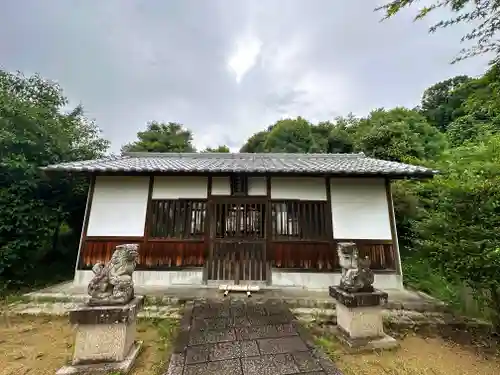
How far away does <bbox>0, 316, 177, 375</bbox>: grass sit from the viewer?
304cm

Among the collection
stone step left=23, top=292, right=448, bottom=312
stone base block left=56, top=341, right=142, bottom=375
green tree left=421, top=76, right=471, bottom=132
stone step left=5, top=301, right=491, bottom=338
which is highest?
green tree left=421, top=76, right=471, bottom=132

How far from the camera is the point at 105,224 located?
241 inches

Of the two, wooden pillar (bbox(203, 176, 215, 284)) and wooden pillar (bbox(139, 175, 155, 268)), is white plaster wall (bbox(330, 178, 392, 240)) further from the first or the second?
wooden pillar (bbox(139, 175, 155, 268))

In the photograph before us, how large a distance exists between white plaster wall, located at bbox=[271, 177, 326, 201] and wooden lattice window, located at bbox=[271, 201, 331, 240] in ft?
0.55

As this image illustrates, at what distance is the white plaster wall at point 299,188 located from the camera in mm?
6367

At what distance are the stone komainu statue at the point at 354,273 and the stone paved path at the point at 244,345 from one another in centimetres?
100

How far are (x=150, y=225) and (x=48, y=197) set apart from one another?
11.3ft

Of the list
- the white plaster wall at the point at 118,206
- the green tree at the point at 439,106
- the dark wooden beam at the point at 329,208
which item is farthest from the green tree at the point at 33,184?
the green tree at the point at 439,106

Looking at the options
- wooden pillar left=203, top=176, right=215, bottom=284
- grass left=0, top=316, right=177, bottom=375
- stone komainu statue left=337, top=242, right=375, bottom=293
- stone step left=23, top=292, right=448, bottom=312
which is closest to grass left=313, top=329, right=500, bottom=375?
stone komainu statue left=337, top=242, right=375, bottom=293

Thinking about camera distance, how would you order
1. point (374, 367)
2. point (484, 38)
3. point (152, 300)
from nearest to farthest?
point (374, 367) < point (484, 38) < point (152, 300)

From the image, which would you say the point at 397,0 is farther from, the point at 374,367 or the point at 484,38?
the point at 374,367

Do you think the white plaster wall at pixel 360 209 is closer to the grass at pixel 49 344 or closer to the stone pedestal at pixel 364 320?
the stone pedestal at pixel 364 320

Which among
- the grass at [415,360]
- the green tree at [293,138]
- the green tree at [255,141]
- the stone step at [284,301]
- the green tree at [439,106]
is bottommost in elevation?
the grass at [415,360]

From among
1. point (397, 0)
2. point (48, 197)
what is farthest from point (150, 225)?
point (397, 0)
